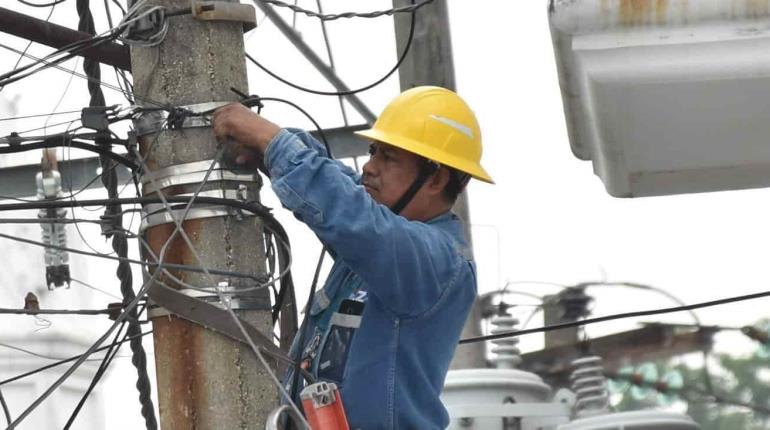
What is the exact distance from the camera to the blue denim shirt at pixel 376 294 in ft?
15.0

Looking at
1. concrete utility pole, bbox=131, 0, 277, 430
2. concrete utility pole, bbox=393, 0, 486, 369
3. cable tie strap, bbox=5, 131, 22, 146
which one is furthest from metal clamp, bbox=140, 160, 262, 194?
concrete utility pole, bbox=393, 0, 486, 369

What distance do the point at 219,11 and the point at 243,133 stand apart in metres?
0.42

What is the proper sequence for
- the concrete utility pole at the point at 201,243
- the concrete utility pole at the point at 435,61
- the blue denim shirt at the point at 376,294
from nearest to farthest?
1. the blue denim shirt at the point at 376,294
2. the concrete utility pole at the point at 201,243
3. the concrete utility pole at the point at 435,61

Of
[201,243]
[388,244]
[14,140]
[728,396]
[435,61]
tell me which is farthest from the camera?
[728,396]

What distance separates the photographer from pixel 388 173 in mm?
5121

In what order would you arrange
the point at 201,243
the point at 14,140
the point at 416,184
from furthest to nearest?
the point at 14,140, the point at 416,184, the point at 201,243

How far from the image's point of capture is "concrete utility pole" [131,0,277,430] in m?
4.86

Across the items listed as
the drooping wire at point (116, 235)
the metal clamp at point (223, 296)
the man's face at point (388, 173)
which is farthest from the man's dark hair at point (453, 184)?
the drooping wire at point (116, 235)

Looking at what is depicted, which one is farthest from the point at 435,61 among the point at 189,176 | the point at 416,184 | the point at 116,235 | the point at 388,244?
the point at 388,244

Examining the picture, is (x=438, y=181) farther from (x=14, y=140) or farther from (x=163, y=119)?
(x=14, y=140)

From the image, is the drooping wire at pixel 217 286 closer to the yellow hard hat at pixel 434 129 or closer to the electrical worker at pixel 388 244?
the electrical worker at pixel 388 244

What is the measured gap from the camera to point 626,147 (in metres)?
5.99

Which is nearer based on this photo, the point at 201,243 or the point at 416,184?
the point at 201,243

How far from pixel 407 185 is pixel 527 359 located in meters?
6.28
